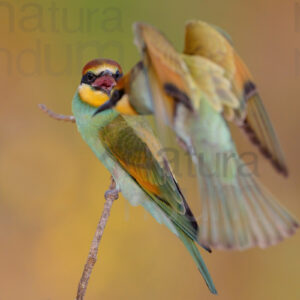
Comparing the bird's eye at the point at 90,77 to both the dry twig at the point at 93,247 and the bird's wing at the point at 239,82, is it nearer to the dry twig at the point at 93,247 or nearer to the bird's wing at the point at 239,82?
the dry twig at the point at 93,247

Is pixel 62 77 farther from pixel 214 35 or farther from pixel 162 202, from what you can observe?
pixel 214 35

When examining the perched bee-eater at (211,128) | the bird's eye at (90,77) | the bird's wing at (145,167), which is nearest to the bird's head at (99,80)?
the bird's eye at (90,77)

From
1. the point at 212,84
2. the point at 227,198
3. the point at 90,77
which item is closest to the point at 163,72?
the point at 212,84

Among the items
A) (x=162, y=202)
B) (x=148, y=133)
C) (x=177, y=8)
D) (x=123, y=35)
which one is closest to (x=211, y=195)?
(x=148, y=133)

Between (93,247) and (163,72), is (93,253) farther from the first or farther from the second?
(163,72)

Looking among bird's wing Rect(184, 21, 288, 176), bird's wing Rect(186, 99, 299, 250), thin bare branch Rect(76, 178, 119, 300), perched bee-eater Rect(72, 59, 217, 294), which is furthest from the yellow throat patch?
bird's wing Rect(186, 99, 299, 250)

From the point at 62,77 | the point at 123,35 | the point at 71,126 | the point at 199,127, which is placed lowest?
the point at 71,126

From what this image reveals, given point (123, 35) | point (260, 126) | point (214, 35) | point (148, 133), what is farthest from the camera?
point (123, 35)
